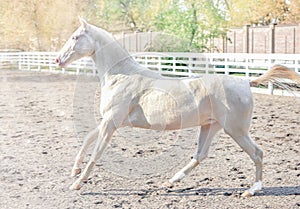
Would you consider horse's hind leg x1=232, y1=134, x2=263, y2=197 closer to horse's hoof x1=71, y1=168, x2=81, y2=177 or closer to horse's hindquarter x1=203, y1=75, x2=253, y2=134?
horse's hindquarter x1=203, y1=75, x2=253, y2=134

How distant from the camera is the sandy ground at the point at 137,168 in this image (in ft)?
14.2

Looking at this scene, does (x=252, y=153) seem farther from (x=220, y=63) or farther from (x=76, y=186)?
(x=220, y=63)

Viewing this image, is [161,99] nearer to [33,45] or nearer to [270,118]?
[270,118]

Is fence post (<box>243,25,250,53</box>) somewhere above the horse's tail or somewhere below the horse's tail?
below

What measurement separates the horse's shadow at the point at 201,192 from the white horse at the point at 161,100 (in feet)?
0.50

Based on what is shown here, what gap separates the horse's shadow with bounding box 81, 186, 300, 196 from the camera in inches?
177

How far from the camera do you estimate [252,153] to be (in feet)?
14.6

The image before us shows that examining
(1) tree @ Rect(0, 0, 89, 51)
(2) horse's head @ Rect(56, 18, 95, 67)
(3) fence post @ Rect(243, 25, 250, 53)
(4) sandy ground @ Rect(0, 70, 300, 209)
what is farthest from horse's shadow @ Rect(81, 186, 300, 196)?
(1) tree @ Rect(0, 0, 89, 51)

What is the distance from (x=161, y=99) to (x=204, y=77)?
461 millimetres

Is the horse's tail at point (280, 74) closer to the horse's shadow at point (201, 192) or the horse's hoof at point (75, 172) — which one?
the horse's shadow at point (201, 192)

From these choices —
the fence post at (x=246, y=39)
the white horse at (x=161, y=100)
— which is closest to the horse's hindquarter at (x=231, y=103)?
the white horse at (x=161, y=100)

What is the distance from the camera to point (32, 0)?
30.9 m

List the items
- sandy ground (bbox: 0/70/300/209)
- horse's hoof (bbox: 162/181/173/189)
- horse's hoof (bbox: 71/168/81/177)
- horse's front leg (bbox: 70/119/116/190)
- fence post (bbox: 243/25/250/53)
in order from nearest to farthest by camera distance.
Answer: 1. sandy ground (bbox: 0/70/300/209)
2. horse's front leg (bbox: 70/119/116/190)
3. horse's hoof (bbox: 162/181/173/189)
4. horse's hoof (bbox: 71/168/81/177)
5. fence post (bbox: 243/25/250/53)

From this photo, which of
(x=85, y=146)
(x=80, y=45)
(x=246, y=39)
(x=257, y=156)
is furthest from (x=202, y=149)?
(x=246, y=39)
